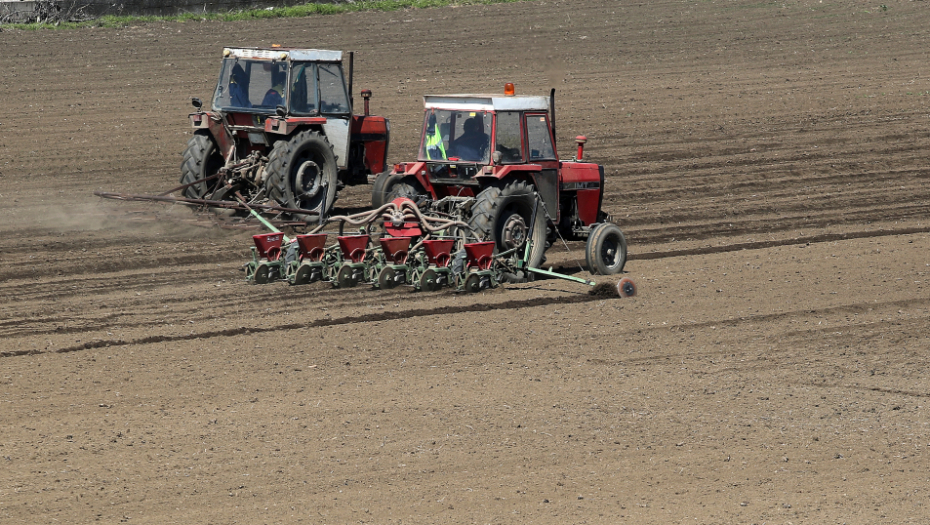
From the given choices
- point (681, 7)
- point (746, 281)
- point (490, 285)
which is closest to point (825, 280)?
point (746, 281)

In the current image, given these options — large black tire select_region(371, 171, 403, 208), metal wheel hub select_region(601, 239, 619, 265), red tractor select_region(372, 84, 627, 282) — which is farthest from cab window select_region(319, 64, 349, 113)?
metal wheel hub select_region(601, 239, 619, 265)

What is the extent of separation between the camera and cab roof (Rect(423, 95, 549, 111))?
38.8ft

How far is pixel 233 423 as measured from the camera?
7727 mm

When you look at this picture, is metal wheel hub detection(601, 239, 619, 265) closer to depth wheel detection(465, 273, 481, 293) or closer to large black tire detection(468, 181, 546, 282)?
large black tire detection(468, 181, 546, 282)

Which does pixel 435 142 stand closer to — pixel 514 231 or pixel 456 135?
pixel 456 135

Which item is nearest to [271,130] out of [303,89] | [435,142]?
[303,89]

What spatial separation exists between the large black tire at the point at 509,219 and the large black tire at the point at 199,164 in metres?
4.09

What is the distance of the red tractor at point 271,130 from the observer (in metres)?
14.3

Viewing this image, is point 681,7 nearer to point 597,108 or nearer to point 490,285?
point 597,108

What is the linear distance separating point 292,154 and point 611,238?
3.77m

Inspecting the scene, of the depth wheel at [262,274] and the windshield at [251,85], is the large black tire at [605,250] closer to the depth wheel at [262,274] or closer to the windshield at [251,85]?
the depth wheel at [262,274]

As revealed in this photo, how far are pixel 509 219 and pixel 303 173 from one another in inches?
137

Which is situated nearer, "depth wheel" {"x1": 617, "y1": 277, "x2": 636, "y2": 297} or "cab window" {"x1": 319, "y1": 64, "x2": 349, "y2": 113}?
"depth wheel" {"x1": 617, "y1": 277, "x2": 636, "y2": 297}

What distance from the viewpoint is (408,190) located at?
12086 mm
